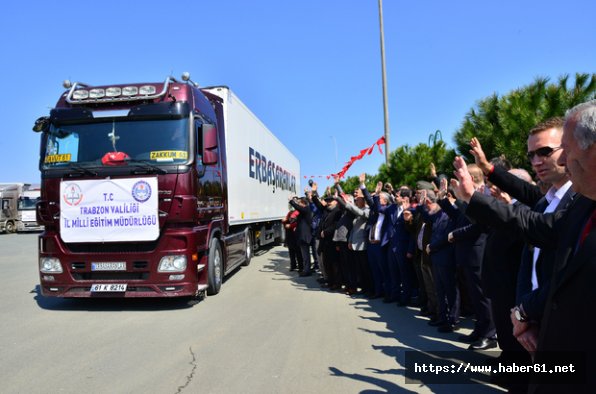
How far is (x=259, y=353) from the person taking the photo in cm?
495

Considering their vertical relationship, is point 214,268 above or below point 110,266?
below

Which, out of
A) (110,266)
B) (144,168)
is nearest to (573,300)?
(144,168)

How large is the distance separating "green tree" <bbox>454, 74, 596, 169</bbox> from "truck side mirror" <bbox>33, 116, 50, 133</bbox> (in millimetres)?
9044

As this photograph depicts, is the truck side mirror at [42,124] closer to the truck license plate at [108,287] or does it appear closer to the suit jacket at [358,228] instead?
the truck license plate at [108,287]

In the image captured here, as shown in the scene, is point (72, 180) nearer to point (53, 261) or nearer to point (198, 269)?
point (53, 261)

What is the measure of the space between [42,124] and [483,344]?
289 inches

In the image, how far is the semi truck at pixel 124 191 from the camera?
6930 mm

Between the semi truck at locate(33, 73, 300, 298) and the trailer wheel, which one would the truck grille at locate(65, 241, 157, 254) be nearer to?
the semi truck at locate(33, 73, 300, 298)

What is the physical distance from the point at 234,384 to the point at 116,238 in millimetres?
3797

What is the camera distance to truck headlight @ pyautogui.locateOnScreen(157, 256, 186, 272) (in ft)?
22.6

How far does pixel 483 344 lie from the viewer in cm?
506

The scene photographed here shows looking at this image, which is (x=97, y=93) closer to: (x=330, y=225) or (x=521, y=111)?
(x=330, y=225)

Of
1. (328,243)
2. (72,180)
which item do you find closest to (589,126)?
(72,180)

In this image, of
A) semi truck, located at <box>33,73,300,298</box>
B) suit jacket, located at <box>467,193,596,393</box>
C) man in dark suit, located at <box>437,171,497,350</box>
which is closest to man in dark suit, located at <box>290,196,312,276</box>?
semi truck, located at <box>33,73,300,298</box>
